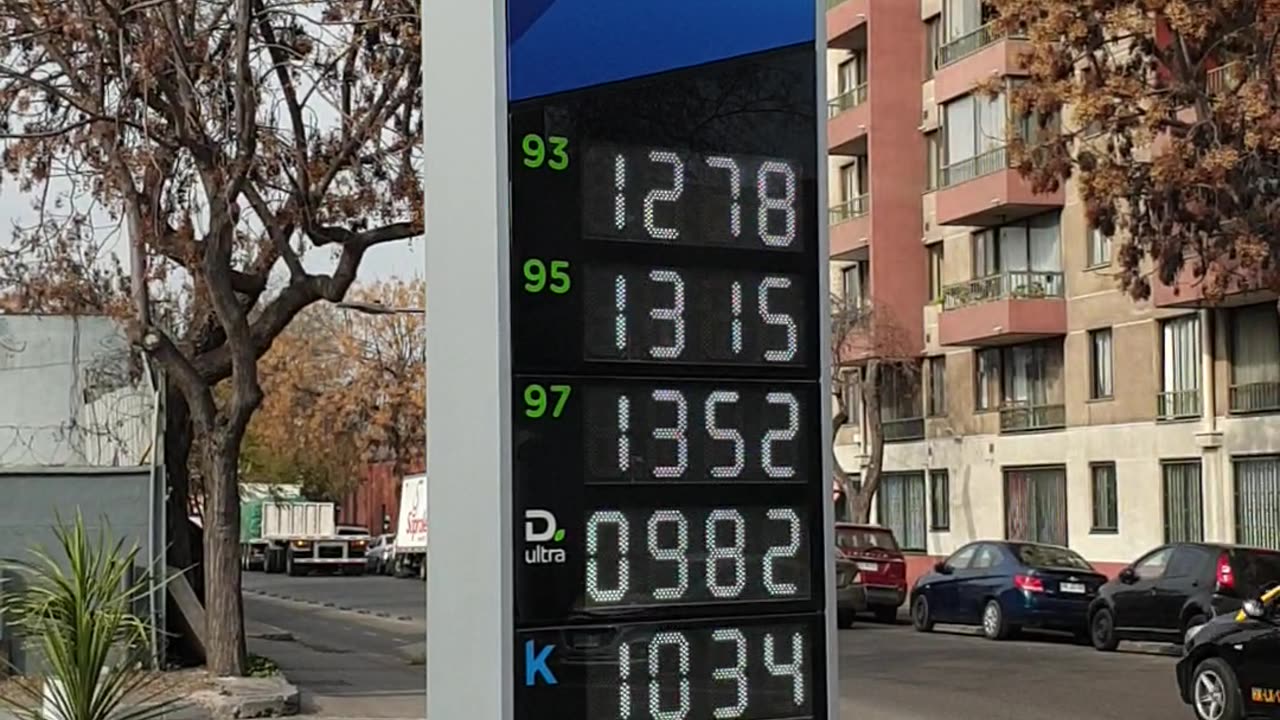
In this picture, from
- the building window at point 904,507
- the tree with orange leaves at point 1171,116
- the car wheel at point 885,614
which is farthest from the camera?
the building window at point 904,507

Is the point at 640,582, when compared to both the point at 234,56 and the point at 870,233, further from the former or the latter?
the point at 870,233

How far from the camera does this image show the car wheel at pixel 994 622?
2725 cm

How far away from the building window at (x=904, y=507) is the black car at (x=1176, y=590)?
2044cm

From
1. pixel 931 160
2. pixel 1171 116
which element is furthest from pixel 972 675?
pixel 931 160

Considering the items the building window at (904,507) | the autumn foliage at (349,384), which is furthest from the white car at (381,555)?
the building window at (904,507)

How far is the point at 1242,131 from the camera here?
2120cm

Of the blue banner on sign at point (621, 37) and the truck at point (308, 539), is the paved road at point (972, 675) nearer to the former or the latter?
the blue banner on sign at point (621, 37)

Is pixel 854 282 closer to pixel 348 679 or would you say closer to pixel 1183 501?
pixel 1183 501

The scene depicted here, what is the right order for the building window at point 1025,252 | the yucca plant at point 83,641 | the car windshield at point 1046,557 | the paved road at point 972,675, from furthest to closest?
the building window at point 1025,252, the car windshield at point 1046,557, the paved road at point 972,675, the yucca plant at point 83,641

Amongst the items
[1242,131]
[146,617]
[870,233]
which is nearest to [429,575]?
[146,617]

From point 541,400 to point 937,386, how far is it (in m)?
41.1

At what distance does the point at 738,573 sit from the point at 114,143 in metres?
13.5

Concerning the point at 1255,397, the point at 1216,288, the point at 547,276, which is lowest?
the point at 547,276

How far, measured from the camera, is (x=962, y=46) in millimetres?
42500
